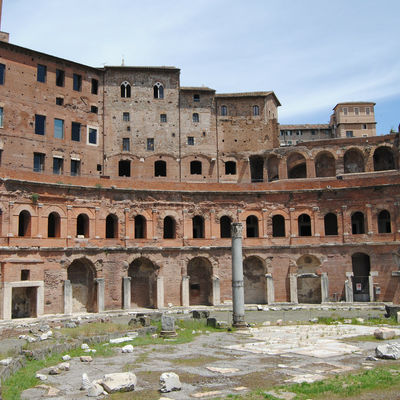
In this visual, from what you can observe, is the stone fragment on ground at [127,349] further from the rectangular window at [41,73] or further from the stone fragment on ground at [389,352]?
the rectangular window at [41,73]

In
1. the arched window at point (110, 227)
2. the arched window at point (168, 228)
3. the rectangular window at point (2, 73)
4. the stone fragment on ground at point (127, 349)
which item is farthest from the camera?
the arched window at point (168, 228)

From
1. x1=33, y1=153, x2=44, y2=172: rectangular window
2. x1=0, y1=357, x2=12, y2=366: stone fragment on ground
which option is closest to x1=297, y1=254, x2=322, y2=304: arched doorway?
x1=33, y1=153, x2=44, y2=172: rectangular window

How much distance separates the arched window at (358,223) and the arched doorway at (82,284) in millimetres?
20260

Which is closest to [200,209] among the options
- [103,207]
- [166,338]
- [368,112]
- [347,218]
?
[103,207]

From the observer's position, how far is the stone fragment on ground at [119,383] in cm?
1244

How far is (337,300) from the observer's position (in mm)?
36062

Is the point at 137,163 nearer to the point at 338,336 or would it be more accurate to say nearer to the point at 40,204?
the point at 40,204

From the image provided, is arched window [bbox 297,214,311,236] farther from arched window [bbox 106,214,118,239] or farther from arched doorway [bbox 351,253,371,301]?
arched window [bbox 106,214,118,239]

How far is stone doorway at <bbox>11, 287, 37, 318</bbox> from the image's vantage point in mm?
30641

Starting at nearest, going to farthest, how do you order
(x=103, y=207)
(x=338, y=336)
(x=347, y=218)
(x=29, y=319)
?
(x=338, y=336)
(x=29, y=319)
(x=103, y=207)
(x=347, y=218)

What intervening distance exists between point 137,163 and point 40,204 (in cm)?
1222

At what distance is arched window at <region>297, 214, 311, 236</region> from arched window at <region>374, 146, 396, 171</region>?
10169 millimetres

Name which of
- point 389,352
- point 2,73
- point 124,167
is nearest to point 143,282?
point 124,167

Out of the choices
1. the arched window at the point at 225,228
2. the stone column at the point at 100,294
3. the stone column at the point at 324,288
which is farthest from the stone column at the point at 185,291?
the stone column at the point at 324,288
